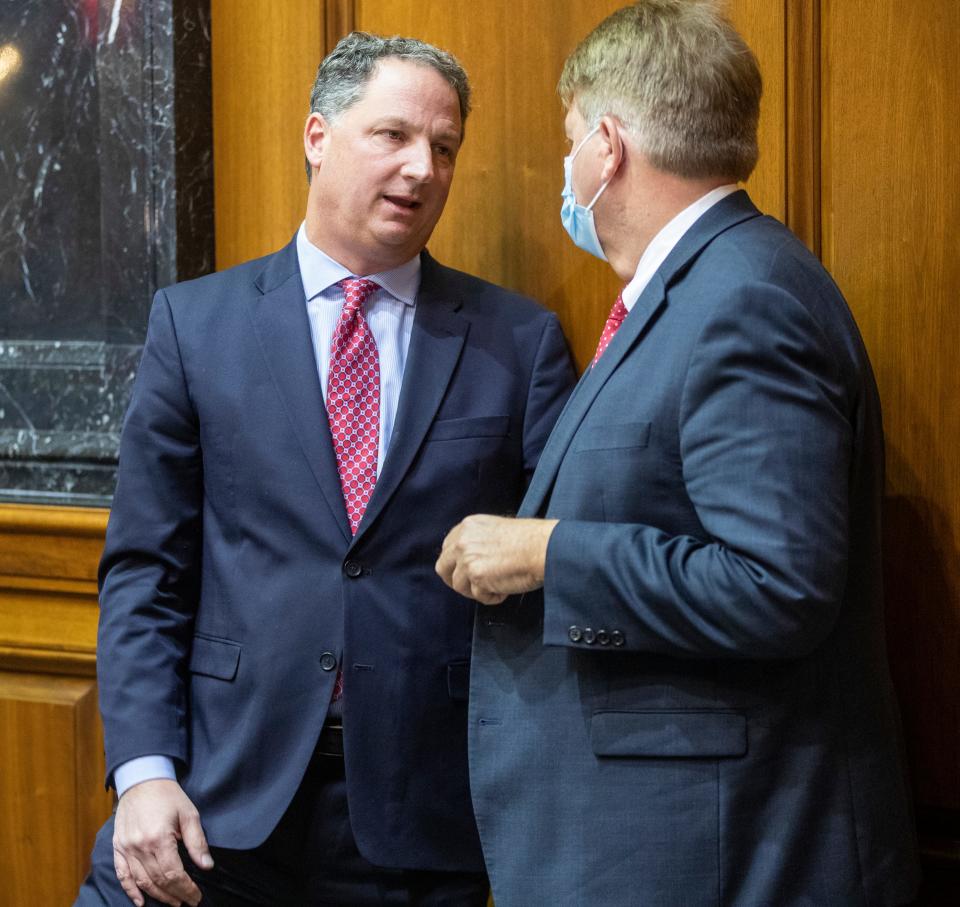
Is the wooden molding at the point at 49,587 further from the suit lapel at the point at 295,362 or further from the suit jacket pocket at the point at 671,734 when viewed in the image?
the suit jacket pocket at the point at 671,734

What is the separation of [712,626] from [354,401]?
0.72 metres

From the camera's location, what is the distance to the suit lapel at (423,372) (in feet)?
5.90

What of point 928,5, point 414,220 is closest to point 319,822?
point 414,220

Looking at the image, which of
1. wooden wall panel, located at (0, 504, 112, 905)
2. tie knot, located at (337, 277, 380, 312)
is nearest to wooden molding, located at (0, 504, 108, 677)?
wooden wall panel, located at (0, 504, 112, 905)

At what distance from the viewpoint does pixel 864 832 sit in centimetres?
145

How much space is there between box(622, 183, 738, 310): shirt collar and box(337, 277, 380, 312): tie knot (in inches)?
18.8

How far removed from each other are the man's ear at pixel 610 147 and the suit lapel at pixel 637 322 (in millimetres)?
131

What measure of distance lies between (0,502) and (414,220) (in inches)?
43.5

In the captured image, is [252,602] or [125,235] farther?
[125,235]

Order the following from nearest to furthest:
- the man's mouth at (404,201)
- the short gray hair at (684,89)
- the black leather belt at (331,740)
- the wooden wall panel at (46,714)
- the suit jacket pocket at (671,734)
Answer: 1. the suit jacket pocket at (671,734)
2. the short gray hair at (684,89)
3. the black leather belt at (331,740)
4. the man's mouth at (404,201)
5. the wooden wall panel at (46,714)

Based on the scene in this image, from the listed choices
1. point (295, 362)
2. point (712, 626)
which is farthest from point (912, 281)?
point (295, 362)

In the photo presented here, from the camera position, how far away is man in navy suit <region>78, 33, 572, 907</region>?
1777 mm

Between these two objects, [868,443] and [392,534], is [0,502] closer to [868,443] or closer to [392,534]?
[392,534]

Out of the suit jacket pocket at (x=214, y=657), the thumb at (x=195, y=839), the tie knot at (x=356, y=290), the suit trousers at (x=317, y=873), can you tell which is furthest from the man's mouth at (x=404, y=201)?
the thumb at (x=195, y=839)
